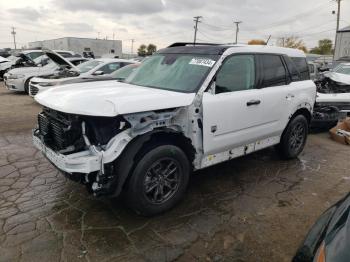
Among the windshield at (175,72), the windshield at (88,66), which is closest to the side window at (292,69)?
the windshield at (175,72)

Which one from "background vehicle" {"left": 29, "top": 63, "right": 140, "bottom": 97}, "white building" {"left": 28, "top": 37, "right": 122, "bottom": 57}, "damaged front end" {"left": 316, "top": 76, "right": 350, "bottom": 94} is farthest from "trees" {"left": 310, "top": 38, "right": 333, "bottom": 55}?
"background vehicle" {"left": 29, "top": 63, "right": 140, "bottom": 97}

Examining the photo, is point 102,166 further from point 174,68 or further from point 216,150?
point 174,68

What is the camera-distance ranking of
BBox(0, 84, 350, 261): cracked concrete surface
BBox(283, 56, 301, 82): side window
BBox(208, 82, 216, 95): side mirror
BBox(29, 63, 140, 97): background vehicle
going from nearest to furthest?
1. BBox(0, 84, 350, 261): cracked concrete surface
2. BBox(208, 82, 216, 95): side mirror
3. BBox(283, 56, 301, 82): side window
4. BBox(29, 63, 140, 97): background vehicle

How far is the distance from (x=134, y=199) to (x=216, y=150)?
126cm

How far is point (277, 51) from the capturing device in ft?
16.5

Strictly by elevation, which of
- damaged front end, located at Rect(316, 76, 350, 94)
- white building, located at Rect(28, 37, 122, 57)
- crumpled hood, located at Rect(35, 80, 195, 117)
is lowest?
damaged front end, located at Rect(316, 76, 350, 94)

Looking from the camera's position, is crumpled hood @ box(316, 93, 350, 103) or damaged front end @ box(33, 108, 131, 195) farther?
crumpled hood @ box(316, 93, 350, 103)

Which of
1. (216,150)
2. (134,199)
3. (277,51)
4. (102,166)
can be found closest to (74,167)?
(102,166)

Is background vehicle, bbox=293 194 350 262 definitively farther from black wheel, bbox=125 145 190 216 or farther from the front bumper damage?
the front bumper damage

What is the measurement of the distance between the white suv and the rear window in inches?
20.6

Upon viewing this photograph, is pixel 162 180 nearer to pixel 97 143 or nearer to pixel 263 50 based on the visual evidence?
pixel 97 143

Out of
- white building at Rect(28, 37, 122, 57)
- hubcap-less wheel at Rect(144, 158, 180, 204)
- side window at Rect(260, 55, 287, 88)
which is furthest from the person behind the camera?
white building at Rect(28, 37, 122, 57)

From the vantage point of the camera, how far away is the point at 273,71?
15.9 feet

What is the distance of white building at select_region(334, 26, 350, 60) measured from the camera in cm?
4216
